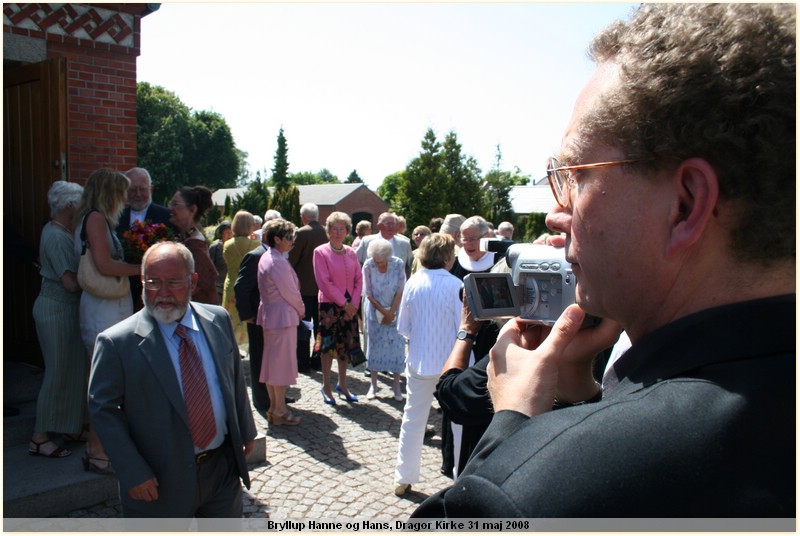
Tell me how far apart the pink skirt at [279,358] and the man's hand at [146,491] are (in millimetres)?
3436

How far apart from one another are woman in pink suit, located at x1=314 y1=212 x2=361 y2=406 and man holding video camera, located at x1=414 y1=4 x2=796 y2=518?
654 centimetres

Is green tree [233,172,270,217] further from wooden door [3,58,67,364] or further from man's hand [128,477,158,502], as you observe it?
man's hand [128,477,158,502]

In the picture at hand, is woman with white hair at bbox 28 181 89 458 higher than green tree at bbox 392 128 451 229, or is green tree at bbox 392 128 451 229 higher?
green tree at bbox 392 128 451 229

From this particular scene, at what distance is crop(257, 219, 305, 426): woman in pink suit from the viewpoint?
6.50m

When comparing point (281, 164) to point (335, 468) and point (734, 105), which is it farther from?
point (734, 105)

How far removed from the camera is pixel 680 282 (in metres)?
0.96

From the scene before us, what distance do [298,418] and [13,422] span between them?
2653 millimetres

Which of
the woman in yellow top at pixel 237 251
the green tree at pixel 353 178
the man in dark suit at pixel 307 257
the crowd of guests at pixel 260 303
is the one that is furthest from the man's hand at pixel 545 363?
the green tree at pixel 353 178

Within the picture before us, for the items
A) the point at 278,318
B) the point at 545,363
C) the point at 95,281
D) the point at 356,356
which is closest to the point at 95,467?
the point at 95,281

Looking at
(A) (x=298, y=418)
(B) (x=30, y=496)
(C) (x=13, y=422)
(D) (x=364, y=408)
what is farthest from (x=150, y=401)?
(D) (x=364, y=408)

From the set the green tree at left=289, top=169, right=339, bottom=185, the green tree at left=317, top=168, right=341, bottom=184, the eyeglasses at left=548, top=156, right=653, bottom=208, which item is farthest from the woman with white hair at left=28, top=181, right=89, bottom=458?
the green tree at left=317, top=168, right=341, bottom=184

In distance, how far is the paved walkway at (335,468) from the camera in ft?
15.3

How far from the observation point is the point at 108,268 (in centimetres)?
461

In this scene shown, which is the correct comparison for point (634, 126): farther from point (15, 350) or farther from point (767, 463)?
point (15, 350)
